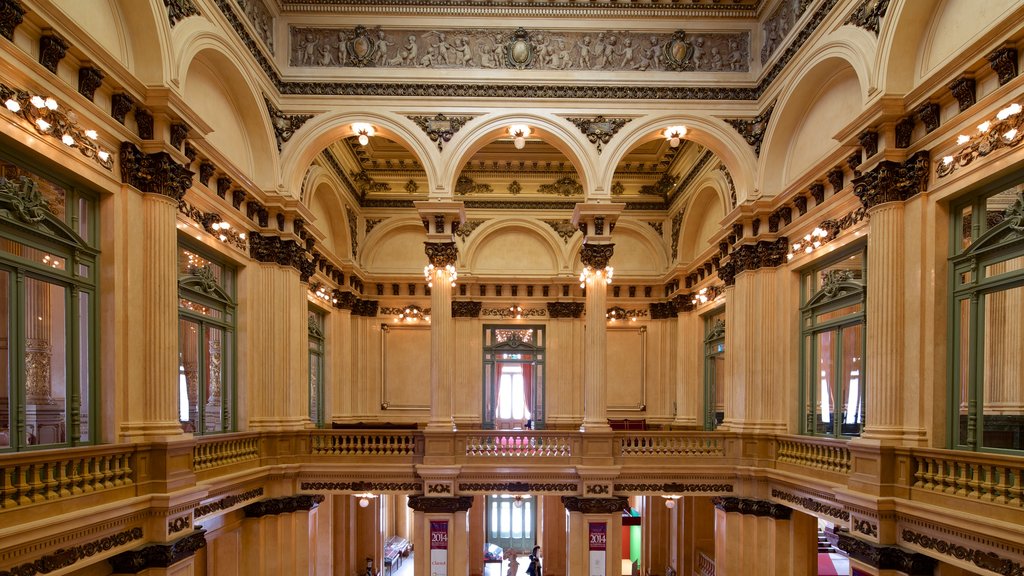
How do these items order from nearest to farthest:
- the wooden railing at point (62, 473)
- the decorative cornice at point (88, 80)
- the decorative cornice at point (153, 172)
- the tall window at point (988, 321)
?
the wooden railing at point (62, 473) < the tall window at point (988, 321) < the decorative cornice at point (88, 80) < the decorative cornice at point (153, 172)

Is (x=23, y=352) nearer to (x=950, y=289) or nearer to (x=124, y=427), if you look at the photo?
(x=124, y=427)

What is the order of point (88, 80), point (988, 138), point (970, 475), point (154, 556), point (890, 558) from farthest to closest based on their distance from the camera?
1. point (890, 558)
2. point (154, 556)
3. point (88, 80)
4. point (988, 138)
5. point (970, 475)

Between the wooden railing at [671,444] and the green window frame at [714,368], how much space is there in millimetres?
2722

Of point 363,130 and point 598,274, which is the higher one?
point 363,130

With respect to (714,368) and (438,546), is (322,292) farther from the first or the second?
(714,368)

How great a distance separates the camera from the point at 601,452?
10398 millimetres

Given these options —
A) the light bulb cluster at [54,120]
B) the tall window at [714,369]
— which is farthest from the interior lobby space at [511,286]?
the tall window at [714,369]

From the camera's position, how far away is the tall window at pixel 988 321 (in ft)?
19.0

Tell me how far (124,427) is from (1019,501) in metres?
8.57

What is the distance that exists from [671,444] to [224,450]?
23.7 feet

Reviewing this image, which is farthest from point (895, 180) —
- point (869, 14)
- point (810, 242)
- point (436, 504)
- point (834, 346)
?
point (436, 504)

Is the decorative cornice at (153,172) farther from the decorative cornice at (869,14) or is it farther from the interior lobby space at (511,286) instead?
the decorative cornice at (869,14)

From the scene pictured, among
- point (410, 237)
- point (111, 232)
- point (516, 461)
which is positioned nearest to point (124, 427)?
point (111, 232)

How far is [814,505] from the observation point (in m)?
8.52
